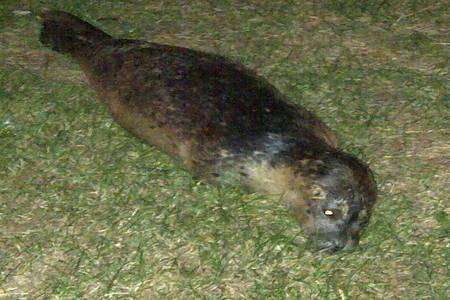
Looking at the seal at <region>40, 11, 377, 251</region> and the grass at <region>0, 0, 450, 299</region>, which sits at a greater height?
the seal at <region>40, 11, 377, 251</region>

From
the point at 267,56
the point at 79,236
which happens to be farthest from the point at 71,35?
the point at 79,236

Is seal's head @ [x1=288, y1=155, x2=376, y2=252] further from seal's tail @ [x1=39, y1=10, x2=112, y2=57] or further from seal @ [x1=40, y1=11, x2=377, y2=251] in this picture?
seal's tail @ [x1=39, y1=10, x2=112, y2=57]

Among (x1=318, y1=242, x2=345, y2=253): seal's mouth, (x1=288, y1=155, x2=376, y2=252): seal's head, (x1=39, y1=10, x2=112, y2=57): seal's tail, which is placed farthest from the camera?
(x1=39, y1=10, x2=112, y2=57): seal's tail

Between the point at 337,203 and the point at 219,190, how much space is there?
94 cm

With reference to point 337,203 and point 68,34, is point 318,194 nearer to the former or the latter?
point 337,203

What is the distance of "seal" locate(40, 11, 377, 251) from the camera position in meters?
4.38

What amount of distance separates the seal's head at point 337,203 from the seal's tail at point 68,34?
2.44 metres

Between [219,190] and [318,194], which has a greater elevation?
[318,194]

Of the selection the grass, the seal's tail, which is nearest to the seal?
the grass

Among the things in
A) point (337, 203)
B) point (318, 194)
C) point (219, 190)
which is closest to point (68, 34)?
point (219, 190)

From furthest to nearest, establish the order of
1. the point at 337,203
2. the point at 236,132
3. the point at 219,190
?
the point at 219,190
the point at 236,132
the point at 337,203

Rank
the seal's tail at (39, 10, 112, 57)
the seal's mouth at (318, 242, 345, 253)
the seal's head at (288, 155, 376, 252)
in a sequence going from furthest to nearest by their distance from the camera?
the seal's tail at (39, 10, 112, 57) < the seal's mouth at (318, 242, 345, 253) < the seal's head at (288, 155, 376, 252)

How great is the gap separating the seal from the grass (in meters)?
0.20

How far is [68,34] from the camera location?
6.32 meters
